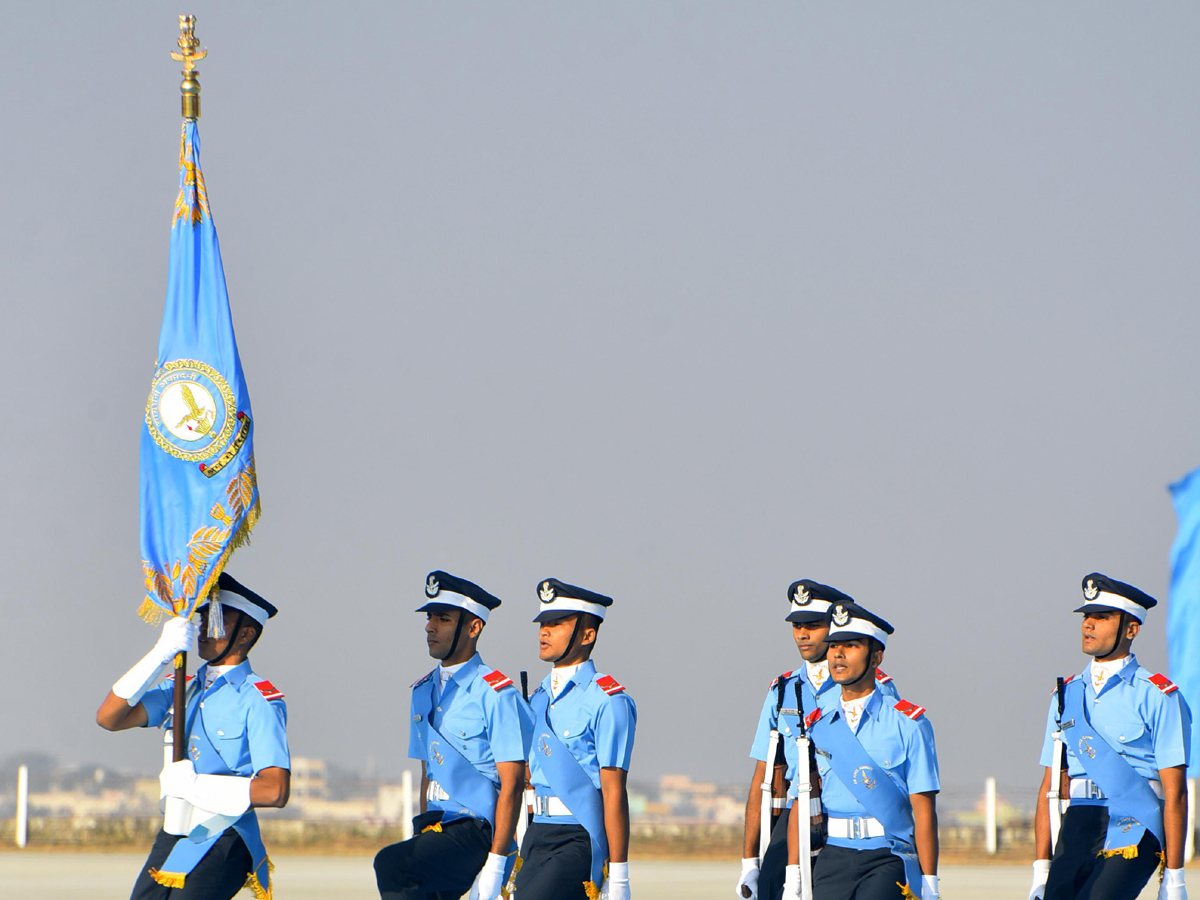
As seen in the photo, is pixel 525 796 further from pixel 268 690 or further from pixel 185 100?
pixel 185 100

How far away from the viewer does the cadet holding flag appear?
7.87 meters

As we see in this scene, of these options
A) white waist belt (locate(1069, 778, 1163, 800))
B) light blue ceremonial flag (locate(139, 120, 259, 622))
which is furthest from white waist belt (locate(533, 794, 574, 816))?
white waist belt (locate(1069, 778, 1163, 800))

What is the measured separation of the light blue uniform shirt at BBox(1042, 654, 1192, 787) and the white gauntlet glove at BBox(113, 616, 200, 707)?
4836mm

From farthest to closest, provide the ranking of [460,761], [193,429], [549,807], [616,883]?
[460,761]
[549,807]
[193,429]
[616,883]

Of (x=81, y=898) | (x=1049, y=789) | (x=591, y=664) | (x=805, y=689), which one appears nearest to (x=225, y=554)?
(x=591, y=664)

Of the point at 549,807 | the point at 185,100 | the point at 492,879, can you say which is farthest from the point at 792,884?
the point at 185,100

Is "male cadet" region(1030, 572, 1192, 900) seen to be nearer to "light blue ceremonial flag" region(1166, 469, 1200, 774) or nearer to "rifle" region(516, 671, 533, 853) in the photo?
→ "rifle" region(516, 671, 533, 853)

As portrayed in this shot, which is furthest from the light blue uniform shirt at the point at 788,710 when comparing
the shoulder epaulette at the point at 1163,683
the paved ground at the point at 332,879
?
the paved ground at the point at 332,879

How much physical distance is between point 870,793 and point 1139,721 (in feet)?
6.52

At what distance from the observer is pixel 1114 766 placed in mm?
9336

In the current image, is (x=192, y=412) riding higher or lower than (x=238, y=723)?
higher

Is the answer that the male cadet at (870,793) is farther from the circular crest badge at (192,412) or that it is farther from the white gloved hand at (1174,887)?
the circular crest badge at (192,412)

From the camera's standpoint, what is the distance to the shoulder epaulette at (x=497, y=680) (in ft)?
30.0

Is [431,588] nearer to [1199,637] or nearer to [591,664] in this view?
[591,664]
